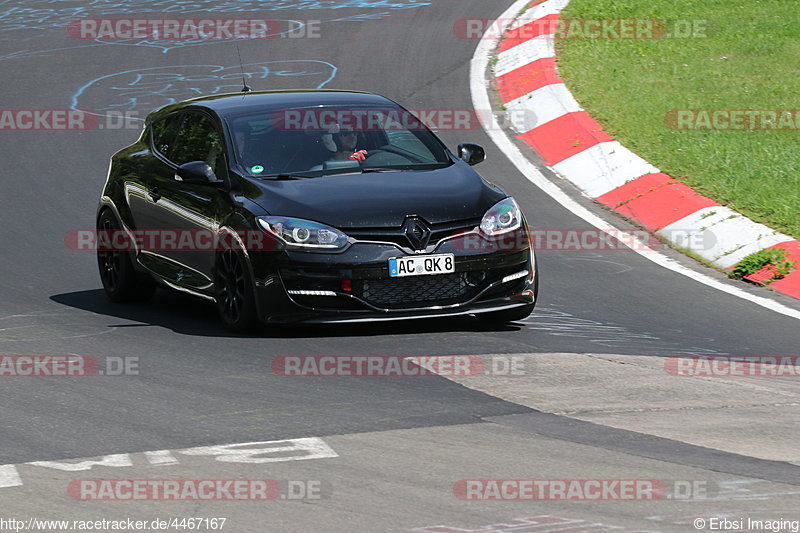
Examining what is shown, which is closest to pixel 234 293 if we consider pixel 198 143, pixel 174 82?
pixel 198 143

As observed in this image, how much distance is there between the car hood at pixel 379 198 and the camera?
884 centimetres

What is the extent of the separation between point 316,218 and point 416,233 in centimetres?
62

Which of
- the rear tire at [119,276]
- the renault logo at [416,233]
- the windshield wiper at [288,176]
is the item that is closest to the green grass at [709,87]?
the renault logo at [416,233]

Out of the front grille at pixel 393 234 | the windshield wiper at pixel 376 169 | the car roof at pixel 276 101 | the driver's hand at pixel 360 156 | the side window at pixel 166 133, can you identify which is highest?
the car roof at pixel 276 101

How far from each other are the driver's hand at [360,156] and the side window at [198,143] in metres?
0.89

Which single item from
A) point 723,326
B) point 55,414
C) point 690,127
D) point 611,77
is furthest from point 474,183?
point 611,77

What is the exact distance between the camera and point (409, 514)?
5.47 metres

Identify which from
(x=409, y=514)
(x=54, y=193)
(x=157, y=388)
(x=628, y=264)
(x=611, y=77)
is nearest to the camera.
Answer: (x=409, y=514)

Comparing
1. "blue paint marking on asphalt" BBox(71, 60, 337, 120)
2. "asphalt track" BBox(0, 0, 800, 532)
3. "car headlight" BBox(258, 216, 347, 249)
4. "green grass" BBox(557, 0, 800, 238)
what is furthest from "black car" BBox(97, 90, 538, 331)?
"blue paint marking on asphalt" BBox(71, 60, 337, 120)

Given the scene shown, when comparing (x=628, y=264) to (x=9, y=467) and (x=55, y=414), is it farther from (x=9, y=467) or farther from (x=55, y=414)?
(x=9, y=467)

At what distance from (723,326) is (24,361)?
449cm

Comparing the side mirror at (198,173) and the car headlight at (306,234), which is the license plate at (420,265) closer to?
the car headlight at (306,234)

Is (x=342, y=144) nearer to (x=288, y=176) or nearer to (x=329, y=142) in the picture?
(x=329, y=142)

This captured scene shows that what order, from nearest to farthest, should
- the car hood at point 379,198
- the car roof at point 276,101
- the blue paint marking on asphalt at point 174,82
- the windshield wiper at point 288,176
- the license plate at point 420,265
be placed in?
the license plate at point 420,265 → the car hood at point 379,198 → the windshield wiper at point 288,176 → the car roof at point 276,101 → the blue paint marking on asphalt at point 174,82
